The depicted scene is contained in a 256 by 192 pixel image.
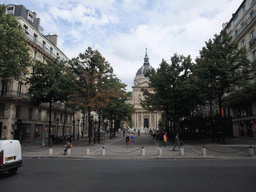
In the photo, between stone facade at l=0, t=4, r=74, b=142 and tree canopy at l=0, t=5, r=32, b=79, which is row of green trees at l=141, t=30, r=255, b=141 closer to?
stone facade at l=0, t=4, r=74, b=142

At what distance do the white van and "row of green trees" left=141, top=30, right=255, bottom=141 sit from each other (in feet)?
61.6

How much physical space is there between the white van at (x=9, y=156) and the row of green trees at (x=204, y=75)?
18.8m

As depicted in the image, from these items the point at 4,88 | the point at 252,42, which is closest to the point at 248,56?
the point at 252,42

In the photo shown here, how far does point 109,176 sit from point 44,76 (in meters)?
18.2

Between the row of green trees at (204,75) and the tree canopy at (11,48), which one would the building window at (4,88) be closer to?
the tree canopy at (11,48)

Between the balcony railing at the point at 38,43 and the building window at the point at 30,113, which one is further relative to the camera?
the building window at the point at 30,113

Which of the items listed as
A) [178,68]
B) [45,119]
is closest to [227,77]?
[178,68]

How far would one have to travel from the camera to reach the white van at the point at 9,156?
7.92 meters

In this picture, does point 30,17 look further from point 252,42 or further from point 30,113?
point 252,42

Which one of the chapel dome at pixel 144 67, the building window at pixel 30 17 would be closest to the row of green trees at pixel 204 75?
the building window at pixel 30 17

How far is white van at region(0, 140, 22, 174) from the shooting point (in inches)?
312

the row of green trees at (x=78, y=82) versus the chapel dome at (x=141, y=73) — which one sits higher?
the chapel dome at (x=141, y=73)

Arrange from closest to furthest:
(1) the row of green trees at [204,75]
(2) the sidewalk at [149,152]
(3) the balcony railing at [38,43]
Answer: (2) the sidewalk at [149,152] → (1) the row of green trees at [204,75] → (3) the balcony railing at [38,43]

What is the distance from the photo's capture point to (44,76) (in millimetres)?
22906
